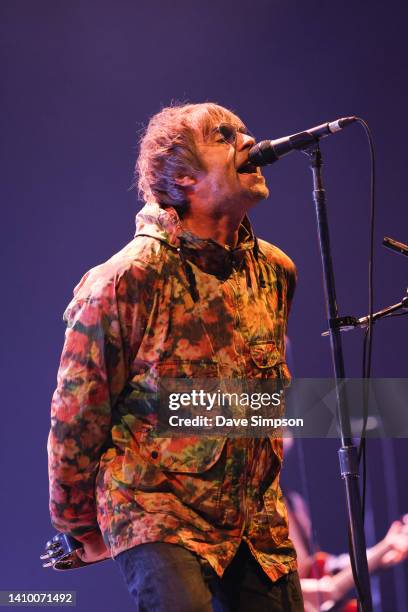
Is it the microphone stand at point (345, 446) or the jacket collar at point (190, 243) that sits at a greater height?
the jacket collar at point (190, 243)

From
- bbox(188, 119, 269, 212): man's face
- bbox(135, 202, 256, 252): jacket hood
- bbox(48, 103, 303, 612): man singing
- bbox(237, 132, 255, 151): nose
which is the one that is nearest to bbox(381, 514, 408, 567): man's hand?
bbox(48, 103, 303, 612): man singing

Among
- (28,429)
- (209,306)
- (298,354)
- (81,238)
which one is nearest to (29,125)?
(81,238)

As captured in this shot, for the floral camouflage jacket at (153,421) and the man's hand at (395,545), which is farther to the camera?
the man's hand at (395,545)

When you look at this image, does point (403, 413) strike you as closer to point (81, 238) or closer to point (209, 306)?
point (209, 306)

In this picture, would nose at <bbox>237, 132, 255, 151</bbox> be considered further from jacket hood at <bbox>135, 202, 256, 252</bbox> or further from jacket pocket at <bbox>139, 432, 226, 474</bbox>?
jacket pocket at <bbox>139, 432, 226, 474</bbox>

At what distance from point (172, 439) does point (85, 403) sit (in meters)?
0.24

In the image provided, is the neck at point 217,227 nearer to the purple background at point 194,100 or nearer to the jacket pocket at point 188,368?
the jacket pocket at point 188,368

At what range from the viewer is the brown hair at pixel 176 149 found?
253cm

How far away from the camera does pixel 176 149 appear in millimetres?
2553

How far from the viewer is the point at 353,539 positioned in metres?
2.08

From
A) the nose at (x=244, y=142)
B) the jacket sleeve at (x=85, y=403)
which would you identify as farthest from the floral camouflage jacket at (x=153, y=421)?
the nose at (x=244, y=142)

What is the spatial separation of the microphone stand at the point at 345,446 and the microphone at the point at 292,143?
0.03 metres

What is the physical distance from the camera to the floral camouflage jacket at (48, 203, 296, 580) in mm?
2014

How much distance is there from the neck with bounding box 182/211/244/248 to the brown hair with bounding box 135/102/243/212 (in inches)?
3.5
